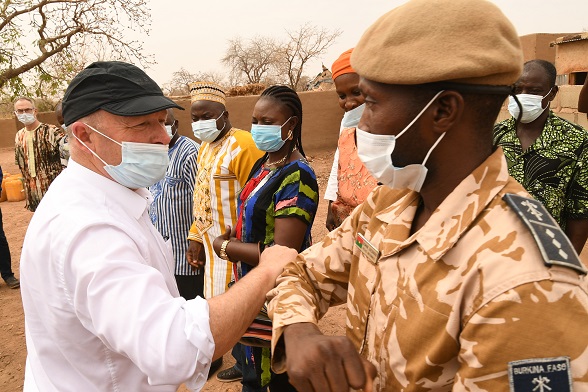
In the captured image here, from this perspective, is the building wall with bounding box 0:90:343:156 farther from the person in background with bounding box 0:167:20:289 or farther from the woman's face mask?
the woman's face mask

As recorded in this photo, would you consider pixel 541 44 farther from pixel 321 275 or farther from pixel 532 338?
pixel 532 338

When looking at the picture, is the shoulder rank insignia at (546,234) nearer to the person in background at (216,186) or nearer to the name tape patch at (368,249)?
the name tape patch at (368,249)

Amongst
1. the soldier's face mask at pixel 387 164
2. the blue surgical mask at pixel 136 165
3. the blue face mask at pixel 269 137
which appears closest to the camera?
the soldier's face mask at pixel 387 164

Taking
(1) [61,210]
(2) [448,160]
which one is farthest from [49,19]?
(2) [448,160]

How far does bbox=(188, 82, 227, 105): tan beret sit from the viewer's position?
3.95m

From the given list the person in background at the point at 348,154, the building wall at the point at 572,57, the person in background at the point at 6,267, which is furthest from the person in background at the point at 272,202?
the building wall at the point at 572,57

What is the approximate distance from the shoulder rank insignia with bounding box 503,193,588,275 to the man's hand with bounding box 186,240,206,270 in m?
2.98

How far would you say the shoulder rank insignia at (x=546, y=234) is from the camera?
872mm

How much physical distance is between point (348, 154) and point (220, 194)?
105cm

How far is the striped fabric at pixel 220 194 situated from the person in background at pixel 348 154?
722 mm

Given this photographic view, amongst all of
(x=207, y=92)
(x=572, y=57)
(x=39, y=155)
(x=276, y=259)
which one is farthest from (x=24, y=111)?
(x=572, y=57)

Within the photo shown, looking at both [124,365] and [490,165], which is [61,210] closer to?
[124,365]

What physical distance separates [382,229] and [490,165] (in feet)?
1.25

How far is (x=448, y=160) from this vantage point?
3.82 ft
